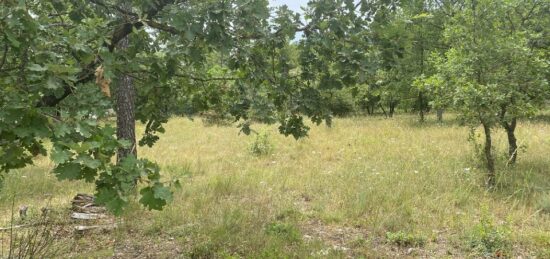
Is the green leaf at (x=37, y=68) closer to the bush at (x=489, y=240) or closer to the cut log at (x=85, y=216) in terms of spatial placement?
the cut log at (x=85, y=216)

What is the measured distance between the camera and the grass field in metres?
5.25

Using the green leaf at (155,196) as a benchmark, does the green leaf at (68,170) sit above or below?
above

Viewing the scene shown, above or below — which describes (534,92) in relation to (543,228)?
above

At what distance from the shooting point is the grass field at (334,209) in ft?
17.2

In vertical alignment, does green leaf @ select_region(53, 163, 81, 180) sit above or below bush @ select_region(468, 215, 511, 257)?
above

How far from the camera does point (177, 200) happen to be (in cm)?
732

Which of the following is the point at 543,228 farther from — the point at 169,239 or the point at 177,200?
the point at 177,200

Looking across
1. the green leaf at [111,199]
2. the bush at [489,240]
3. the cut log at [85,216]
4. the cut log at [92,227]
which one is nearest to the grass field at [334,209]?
the bush at [489,240]

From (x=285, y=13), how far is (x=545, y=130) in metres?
13.5

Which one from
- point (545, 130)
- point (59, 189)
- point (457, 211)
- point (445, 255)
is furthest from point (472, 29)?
point (59, 189)

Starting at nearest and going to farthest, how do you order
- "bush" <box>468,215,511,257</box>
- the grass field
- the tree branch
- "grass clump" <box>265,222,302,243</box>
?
the tree branch
"bush" <box>468,215,511,257</box>
the grass field
"grass clump" <box>265,222,302,243</box>

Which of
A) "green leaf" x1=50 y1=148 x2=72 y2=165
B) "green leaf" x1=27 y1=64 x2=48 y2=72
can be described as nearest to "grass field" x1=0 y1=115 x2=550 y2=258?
"green leaf" x1=50 y1=148 x2=72 y2=165

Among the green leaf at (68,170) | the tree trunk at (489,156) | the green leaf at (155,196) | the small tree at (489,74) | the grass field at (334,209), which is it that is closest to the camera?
the green leaf at (68,170)

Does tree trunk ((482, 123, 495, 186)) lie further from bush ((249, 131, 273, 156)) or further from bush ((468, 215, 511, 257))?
bush ((249, 131, 273, 156))
